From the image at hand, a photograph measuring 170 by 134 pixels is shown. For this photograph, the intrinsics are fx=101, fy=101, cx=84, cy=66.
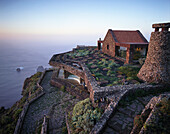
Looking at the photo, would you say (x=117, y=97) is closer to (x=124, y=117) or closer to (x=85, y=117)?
(x=124, y=117)

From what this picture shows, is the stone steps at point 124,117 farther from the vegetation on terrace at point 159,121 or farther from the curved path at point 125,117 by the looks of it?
the vegetation on terrace at point 159,121

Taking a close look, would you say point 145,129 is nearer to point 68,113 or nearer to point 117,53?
point 68,113

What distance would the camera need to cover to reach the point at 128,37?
67.4ft

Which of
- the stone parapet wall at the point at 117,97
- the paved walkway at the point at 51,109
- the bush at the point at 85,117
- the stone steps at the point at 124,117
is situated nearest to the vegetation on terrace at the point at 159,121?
the stone steps at the point at 124,117

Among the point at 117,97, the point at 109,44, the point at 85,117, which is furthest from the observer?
the point at 109,44

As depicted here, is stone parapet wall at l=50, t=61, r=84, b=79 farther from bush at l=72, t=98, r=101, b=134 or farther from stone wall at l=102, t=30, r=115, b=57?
stone wall at l=102, t=30, r=115, b=57

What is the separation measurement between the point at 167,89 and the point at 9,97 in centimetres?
6301

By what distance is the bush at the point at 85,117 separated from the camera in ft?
25.3

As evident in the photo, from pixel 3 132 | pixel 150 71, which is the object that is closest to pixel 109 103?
pixel 150 71

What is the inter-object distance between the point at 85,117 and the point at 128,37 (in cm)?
1826

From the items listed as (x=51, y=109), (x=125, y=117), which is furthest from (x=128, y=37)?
(x=51, y=109)

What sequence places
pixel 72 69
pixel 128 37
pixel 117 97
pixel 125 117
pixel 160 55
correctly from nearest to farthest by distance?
pixel 125 117 < pixel 117 97 < pixel 160 55 < pixel 72 69 < pixel 128 37

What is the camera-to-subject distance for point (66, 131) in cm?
917

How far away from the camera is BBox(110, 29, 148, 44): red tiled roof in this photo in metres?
19.5
